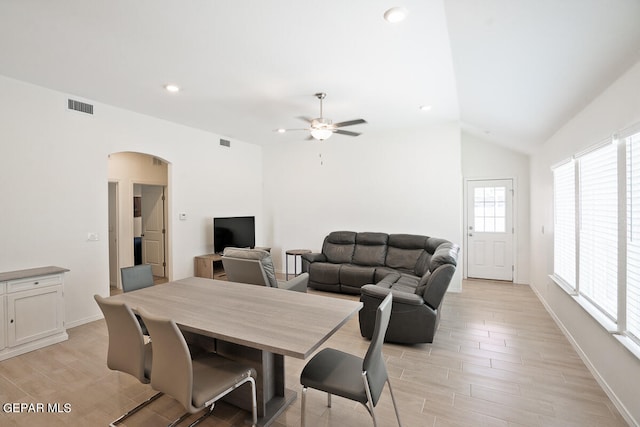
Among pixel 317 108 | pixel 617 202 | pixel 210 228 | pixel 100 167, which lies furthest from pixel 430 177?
pixel 100 167

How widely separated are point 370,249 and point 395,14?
13.5ft

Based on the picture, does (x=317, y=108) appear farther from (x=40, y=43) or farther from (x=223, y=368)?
(x=223, y=368)

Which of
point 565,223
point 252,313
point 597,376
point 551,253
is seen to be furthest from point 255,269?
point 551,253

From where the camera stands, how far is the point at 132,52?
113 inches

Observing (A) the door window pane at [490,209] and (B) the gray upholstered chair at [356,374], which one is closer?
(B) the gray upholstered chair at [356,374]

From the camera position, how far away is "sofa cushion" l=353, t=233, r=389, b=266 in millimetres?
5586

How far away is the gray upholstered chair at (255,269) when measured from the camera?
344cm

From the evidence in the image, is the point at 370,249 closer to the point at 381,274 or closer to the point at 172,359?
the point at 381,274

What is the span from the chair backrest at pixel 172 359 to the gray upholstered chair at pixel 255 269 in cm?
171

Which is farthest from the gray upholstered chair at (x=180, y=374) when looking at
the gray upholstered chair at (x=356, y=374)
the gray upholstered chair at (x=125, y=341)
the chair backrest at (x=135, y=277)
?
the chair backrest at (x=135, y=277)

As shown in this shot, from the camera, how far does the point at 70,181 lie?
12.7 feet

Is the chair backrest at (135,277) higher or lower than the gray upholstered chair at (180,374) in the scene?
higher

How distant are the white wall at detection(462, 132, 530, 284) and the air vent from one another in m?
6.67

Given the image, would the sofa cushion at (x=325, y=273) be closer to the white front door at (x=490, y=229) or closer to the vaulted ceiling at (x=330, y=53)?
the vaulted ceiling at (x=330, y=53)
